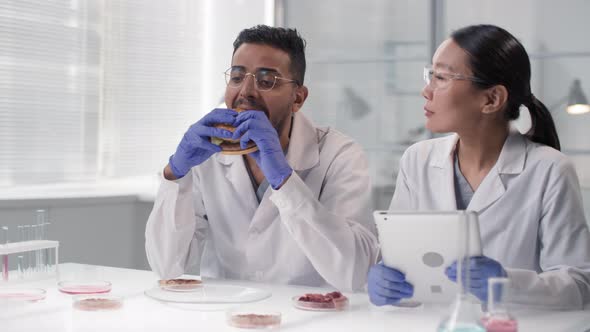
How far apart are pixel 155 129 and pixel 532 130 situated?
9.71 ft

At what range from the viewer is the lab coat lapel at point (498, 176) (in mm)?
2363

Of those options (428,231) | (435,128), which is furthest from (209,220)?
(428,231)

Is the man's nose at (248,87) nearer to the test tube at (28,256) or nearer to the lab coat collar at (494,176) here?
the lab coat collar at (494,176)

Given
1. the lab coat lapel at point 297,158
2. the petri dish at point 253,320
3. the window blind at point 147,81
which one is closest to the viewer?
the petri dish at point 253,320

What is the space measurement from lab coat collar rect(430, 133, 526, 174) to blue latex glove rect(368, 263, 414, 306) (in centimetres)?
61

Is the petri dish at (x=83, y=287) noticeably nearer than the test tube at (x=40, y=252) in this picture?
Yes

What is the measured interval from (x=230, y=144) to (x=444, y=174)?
2.20ft

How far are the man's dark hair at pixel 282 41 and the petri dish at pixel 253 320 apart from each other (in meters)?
1.08

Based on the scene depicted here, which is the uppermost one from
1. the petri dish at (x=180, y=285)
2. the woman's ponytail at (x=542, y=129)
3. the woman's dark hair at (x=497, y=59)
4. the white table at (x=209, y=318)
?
the woman's dark hair at (x=497, y=59)

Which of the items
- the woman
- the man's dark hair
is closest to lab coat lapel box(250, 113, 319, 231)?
the man's dark hair

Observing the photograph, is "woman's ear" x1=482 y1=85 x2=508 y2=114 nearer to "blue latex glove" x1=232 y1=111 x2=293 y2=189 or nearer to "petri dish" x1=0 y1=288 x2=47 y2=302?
"blue latex glove" x1=232 y1=111 x2=293 y2=189

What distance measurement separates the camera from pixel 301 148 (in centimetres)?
263

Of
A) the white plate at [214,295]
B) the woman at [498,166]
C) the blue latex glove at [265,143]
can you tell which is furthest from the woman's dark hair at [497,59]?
the white plate at [214,295]

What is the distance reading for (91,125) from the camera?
14.9 feet
